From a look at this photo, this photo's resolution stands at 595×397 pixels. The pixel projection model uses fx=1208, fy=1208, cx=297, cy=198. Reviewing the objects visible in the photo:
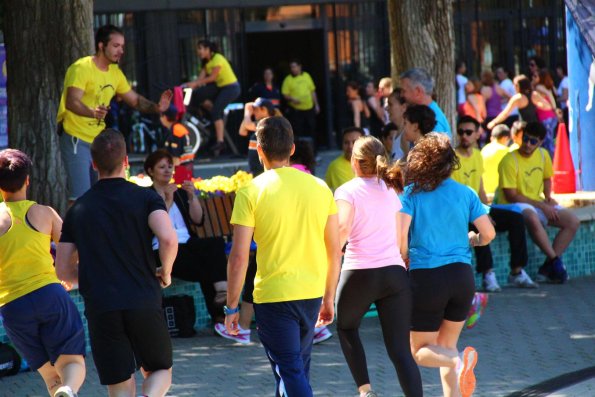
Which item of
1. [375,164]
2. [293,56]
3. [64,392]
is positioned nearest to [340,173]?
[375,164]

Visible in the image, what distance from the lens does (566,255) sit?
11.6 metres

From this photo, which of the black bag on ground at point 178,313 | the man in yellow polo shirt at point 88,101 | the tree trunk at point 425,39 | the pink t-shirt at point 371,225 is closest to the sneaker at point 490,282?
the tree trunk at point 425,39

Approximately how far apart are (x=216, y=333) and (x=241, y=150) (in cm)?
1294

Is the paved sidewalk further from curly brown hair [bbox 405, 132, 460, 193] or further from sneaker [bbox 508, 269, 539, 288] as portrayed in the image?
curly brown hair [bbox 405, 132, 460, 193]

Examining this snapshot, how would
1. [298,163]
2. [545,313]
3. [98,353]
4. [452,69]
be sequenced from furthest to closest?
[452,69]
[545,313]
[298,163]
[98,353]

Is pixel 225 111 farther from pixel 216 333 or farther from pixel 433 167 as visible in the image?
pixel 433 167

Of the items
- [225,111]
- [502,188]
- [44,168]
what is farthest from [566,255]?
[225,111]

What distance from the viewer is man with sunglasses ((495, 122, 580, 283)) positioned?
11156 millimetres

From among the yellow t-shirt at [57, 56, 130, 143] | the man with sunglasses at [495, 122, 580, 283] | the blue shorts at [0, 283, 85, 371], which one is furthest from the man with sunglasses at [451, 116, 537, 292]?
the blue shorts at [0, 283, 85, 371]

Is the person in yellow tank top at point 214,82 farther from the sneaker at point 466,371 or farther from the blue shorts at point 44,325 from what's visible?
the sneaker at point 466,371

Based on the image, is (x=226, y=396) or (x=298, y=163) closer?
(x=226, y=396)

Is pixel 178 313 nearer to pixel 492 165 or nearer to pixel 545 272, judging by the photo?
pixel 545 272

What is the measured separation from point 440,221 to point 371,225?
1.27 feet

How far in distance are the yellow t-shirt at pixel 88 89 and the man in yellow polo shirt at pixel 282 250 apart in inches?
156
